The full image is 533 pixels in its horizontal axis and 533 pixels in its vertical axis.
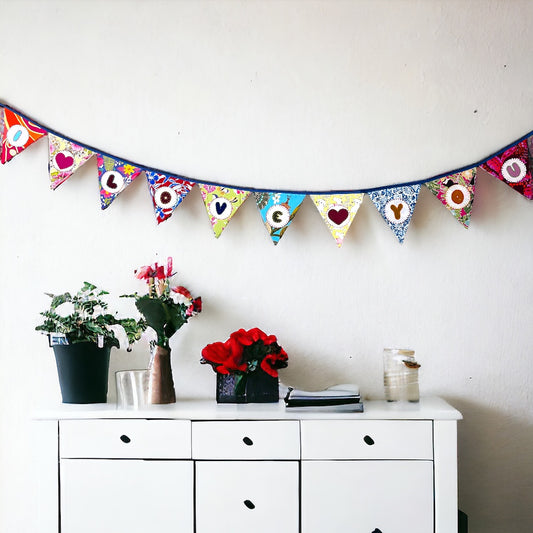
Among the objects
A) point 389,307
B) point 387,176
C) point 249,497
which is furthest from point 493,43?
point 249,497

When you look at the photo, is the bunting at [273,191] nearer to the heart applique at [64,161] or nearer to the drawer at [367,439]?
the heart applique at [64,161]

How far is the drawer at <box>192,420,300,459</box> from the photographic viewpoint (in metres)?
2.09

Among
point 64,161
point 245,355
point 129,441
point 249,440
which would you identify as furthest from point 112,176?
point 249,440

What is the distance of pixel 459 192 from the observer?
2393 millimetres

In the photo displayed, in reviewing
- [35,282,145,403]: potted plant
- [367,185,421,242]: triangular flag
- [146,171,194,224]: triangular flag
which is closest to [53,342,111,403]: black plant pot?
[35,282,145,403]: potted plant

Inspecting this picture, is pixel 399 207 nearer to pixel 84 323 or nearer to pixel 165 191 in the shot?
pixel 165 191

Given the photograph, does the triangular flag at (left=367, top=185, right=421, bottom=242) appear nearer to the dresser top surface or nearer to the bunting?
the bunting

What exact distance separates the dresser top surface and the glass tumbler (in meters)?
0.06

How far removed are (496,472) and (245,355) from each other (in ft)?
3.11

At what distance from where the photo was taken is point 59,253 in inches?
98.3

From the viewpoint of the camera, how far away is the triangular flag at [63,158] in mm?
2447

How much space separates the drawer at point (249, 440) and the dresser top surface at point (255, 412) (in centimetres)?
2

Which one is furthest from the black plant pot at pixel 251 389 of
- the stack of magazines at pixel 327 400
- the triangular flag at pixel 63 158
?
the triangular flag at pixel 63 158

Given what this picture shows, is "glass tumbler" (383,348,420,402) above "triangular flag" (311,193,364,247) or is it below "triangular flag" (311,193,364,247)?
below
